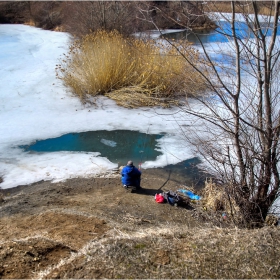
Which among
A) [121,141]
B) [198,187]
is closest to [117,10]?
[121,141]

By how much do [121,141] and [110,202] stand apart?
313 cm

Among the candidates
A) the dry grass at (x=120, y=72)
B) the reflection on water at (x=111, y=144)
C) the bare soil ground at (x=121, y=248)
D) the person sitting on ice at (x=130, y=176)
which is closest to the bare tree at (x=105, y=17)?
the dry grass at (x=120, y=72)

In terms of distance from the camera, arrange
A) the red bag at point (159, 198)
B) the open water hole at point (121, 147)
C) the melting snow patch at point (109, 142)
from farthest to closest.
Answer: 1. the melting snow patch at point (109, 142)
2. the open water hole at point (121, 147)
3. the red bag at point (159, 198)

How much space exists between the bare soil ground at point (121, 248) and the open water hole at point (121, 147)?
1979 mm

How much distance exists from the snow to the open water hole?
0.63ft

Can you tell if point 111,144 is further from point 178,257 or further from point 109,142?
point 178,257

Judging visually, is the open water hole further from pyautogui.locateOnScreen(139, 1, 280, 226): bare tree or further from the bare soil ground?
pyautogui.locateOnScreen(139, 1, 280, 226): bare tree

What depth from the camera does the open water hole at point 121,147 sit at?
23.6ft

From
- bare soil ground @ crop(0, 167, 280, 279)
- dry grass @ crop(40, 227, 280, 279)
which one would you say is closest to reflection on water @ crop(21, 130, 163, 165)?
bare soil ground @ crop(0, 167, 280, 279)

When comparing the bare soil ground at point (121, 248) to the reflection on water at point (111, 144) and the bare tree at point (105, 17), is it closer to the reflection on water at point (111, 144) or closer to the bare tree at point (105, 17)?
the reflection on water at point (111, 144)

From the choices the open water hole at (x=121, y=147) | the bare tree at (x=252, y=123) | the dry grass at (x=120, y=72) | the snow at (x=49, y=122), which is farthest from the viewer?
the dry grass at (x=120, y=72)

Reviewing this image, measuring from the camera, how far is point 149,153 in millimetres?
8031

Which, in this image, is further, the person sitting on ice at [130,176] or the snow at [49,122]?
the snow at [49,122]

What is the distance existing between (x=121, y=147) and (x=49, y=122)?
2.52m
